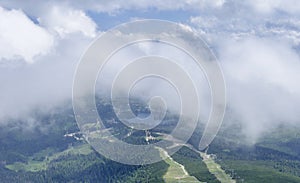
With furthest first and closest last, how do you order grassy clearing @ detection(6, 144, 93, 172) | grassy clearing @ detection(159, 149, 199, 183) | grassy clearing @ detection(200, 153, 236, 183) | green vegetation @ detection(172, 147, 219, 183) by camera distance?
grassy clearing @ detection(6, 144, 93, 172) → green vegetation @ detection(172, 147, 219, 183) → grassy clearing @ detection(200, 153, 236, 183) → grassy clearing @ detection(159, 149, 199, 183)

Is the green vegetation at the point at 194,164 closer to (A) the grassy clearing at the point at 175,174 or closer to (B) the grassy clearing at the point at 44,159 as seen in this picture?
(A) the grassy clearing at the point at 175,174

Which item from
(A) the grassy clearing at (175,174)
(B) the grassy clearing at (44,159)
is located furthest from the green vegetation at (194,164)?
(B) the grassy clearing at (44,159)

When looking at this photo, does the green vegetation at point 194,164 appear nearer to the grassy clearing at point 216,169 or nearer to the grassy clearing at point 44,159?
the grassy clearing at point 216,169

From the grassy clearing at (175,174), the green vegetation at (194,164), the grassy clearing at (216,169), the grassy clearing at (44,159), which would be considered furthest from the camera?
the grassy clearing at (44,159)

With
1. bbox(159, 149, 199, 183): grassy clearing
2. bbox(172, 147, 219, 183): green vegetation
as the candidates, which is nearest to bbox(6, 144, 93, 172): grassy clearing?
bbox(172, 147, 219, 183): green vegetation

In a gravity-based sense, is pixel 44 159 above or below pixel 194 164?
above

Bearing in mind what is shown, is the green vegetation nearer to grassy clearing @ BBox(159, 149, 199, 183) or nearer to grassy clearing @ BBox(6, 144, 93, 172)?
grassy clearing @ BBox(159, 149, 199, 183)

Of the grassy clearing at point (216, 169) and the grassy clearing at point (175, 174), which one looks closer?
the grassy clearing at point (175, 174)

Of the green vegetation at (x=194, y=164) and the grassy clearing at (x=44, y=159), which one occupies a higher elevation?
the grassy clearing at (x=44, y=159)

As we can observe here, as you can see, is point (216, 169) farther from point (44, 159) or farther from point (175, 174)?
point (44, 159)

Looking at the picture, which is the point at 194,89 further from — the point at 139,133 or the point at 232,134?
the point at 232,134

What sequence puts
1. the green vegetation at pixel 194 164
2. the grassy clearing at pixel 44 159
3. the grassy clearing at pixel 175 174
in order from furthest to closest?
the grassy clearing at pixel 44 159, the green vegetation at pixel 194 164, the grassy clearing at pixel 175 174

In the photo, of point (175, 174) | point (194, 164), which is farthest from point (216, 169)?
point (175, 174)

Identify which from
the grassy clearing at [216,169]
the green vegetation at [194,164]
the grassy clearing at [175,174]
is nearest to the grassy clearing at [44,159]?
the green vegetation at [194,164]
